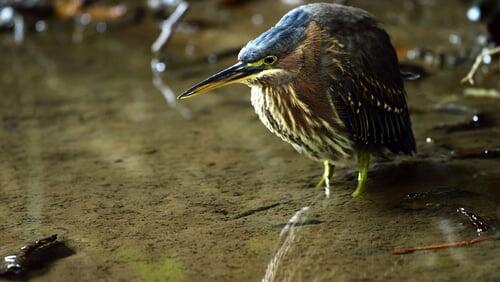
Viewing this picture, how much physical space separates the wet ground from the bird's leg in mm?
55

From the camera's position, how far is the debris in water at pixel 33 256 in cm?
341

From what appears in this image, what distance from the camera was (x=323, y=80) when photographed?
13.2 feet

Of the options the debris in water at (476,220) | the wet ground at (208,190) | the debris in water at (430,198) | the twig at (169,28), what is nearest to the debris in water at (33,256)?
the wet ground at (208,190)

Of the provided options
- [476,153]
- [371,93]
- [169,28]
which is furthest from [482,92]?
[169,28]

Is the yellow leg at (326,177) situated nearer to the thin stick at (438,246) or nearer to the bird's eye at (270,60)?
the bird's eye at (270,60)

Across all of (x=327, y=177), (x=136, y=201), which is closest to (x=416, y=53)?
(x=327, y=177)

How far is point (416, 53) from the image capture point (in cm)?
657

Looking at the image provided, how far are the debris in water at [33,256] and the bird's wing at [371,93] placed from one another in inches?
53.9

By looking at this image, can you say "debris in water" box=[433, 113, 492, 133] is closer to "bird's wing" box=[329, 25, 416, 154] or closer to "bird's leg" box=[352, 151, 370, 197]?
"bird's wing" box=[329, 25, 416, 154]

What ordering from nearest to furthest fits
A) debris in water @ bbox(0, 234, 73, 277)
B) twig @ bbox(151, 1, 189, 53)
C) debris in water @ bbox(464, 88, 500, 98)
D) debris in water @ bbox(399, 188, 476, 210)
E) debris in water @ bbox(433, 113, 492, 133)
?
debris in water @ bbox(0, 234, 73, 277) < debris in water @ bbox(399, 188, 476, 210) < debris in water @ bbox(433, 113, 492, 133) < debris in water @ bbox(464, 88, 500, 98) < twig @ bbox(151, 1, 189, 53)

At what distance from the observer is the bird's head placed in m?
3.88

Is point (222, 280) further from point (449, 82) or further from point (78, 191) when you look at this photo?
point (449, 82)

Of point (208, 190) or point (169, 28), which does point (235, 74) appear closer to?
point (208, 190)

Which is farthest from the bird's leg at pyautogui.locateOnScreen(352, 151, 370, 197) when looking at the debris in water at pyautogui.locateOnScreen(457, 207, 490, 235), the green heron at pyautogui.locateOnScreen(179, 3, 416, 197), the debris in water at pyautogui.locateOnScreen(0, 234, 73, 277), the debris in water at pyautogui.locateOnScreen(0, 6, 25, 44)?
the debris in water at pyautogui.locateOnScreen(0, 6, 25, 44)
